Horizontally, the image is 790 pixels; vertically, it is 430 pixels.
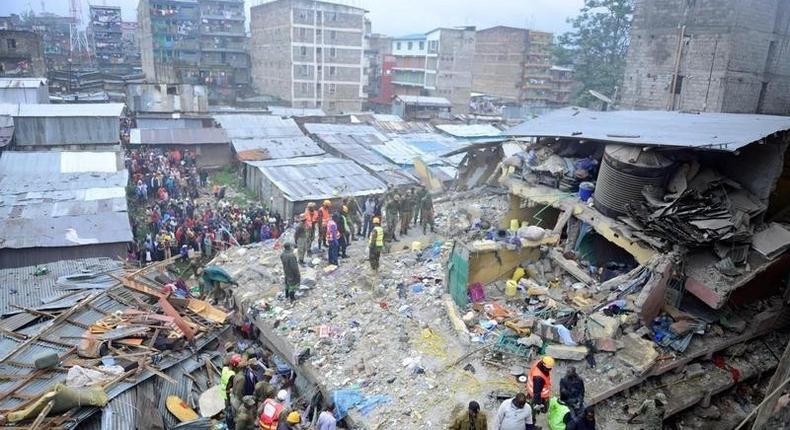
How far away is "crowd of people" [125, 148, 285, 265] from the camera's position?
1509 cm

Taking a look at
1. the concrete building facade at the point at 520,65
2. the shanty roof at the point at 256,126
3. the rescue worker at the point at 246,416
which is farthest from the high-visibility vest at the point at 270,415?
the concrete building facade at the point at 520,65

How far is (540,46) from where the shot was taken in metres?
47.5

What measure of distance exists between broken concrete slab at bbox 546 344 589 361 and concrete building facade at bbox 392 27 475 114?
38.9m

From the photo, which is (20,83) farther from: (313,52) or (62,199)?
(313,52)

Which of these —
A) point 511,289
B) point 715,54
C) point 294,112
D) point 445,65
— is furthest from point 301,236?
point 445,65

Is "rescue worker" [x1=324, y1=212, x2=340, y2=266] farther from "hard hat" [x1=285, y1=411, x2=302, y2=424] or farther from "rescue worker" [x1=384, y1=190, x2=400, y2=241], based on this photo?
"hard hat" [x1=285, y1=411, x2=302, y2=424]

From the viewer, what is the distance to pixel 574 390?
6.53 meters

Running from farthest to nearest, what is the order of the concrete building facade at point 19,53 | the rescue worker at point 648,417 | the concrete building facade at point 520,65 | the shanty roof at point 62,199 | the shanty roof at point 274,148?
the concrete building facade at point 520,65 < the concrete building facade at point 19,53 < the shanty roof at point 274,148 < the shanty roof at point 62,199 < the rescue worker at point 648,417

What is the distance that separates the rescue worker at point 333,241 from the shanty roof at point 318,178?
21.5 ft

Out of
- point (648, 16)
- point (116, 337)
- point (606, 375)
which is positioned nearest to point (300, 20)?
point (648, 16)

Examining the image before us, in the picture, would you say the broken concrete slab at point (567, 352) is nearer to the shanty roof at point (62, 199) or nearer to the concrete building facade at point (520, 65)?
the shanty roof at point (62, 199)

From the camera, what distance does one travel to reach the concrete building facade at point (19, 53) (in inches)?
1250

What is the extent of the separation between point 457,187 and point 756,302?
10333 mm

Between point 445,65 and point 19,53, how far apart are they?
31.3 metres
